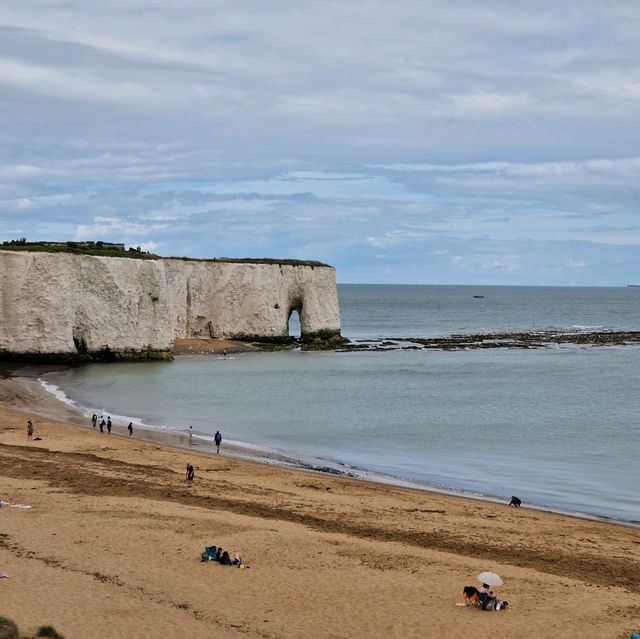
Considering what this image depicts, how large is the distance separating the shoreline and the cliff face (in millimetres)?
11467

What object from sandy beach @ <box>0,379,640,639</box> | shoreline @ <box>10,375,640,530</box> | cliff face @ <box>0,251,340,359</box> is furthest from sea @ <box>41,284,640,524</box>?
sandy beach @ <box>0,379,640,639</box>

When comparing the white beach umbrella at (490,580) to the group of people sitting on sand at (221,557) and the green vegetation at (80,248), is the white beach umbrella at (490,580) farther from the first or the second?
the green vegetation at (80,248)

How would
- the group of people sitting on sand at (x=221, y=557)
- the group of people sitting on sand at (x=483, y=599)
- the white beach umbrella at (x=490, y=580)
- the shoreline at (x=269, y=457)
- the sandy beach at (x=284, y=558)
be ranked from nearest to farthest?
the sandy beach at (x=284, y=558) → the white beach umbrella at (x=490, y=580) → the group of people sitting on sand at (x=483, y=599) → the group of people sitting on sand at (x=221, y=557) → the shoreline at (x=269, y=457)

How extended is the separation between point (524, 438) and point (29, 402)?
20067 mm

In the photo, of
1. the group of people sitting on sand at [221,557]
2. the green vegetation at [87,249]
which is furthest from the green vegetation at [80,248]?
the group of people sitting on sand at [221,557]

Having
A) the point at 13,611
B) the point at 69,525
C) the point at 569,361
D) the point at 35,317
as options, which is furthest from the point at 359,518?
the point at 569,361

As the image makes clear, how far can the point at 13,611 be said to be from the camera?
13.0 meters

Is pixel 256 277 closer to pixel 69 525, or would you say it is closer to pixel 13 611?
pixel 69 525

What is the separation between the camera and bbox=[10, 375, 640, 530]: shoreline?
22.5 metres

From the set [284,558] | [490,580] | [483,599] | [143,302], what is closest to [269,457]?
[284,558]

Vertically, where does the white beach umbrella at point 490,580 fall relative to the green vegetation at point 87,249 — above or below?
below

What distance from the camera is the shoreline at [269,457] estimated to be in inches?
884

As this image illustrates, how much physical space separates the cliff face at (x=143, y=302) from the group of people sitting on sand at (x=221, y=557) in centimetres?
3572

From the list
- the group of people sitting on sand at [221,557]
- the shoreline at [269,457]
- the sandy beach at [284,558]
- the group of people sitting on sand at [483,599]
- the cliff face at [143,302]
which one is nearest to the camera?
the sandy beach at [284,558]
